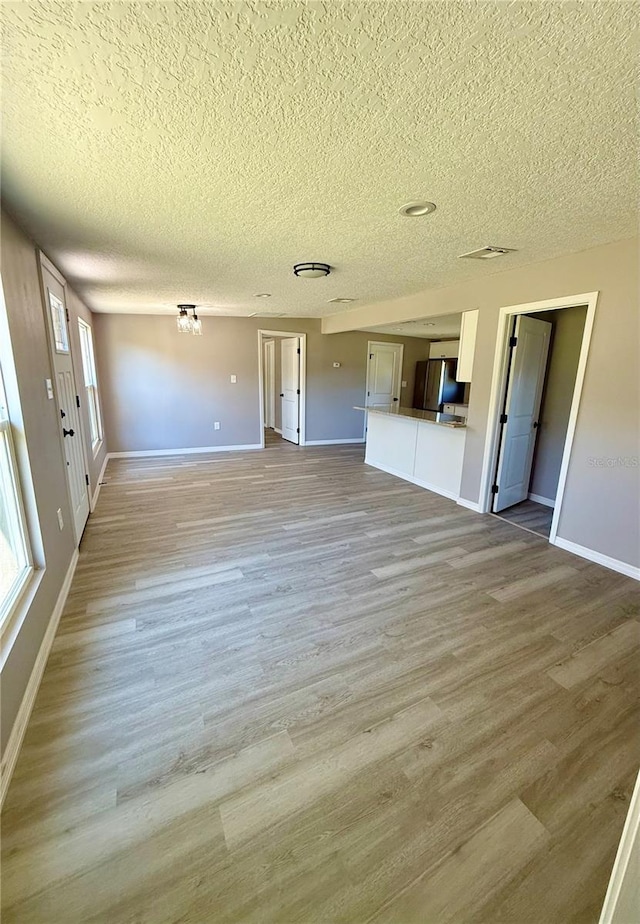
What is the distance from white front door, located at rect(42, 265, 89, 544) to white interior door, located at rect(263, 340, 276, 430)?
5271mm

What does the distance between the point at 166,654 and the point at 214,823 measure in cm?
91

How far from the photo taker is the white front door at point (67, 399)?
116 inches

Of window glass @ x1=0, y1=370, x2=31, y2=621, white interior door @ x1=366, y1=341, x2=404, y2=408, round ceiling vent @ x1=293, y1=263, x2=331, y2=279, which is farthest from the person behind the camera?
white interior door @ x1=366, y1=341, x2=404, y2=408

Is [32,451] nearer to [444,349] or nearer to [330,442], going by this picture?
[330,442]

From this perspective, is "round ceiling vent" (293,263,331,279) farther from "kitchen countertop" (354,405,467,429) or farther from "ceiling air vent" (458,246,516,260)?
"kitchen countertop" (354,405,467,429)

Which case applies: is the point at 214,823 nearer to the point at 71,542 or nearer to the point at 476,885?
the point at 476,885

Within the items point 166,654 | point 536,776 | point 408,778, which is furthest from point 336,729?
point 166,654

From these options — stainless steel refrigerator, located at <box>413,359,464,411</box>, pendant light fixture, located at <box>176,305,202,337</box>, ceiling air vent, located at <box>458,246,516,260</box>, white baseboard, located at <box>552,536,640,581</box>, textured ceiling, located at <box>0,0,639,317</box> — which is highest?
ceiling air vent, located at <box>458,246,516,260</box>

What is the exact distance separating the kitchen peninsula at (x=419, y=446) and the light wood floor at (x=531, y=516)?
63 cm

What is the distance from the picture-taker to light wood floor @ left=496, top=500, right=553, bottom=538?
12.3 feet

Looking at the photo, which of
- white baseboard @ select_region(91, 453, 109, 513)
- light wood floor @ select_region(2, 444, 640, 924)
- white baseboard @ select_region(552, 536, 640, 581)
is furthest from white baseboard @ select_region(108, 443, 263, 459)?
white baseboard @ select_region(552, 536, 640, 581)

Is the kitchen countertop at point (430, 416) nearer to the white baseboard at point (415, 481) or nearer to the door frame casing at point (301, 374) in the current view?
the white baseboard at point (415, 481)

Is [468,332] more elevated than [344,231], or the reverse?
[344,231]

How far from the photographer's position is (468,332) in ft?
13.1
